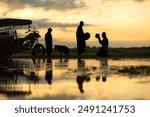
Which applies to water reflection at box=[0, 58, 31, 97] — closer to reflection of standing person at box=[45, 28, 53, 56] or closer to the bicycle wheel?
the bicycle wheel

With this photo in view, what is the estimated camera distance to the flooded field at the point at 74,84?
45.9 feet

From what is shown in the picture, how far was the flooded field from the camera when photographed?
550 inches

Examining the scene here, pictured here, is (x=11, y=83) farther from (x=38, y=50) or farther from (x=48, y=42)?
(x=48, y=42)

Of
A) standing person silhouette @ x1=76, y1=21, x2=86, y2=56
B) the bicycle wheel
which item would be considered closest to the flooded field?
the bicycle wheel

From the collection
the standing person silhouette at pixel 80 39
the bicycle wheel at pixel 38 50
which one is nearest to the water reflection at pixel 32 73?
the bicycle wheel at pixel 38 50

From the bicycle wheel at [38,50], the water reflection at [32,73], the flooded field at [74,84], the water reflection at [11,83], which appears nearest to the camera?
the flooded field at [74,84]

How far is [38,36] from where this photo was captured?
28.2 m

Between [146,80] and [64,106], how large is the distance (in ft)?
11.8

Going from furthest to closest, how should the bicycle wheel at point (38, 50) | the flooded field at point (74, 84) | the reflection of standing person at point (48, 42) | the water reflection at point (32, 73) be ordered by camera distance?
the reflection of standing person at point (48, 42) → the bicycle wheel at point (38, 50) → the water reflection at point (32, 73) → the flooded field at point (74, 84)

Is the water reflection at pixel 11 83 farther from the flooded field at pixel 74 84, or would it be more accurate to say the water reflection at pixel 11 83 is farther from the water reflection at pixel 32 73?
the water reflection at pixel 32 73

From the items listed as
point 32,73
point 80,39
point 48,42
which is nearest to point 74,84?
point 32,73

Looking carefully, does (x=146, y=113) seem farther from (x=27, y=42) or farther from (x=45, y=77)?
(x=27, y=42)

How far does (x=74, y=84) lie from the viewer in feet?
50.5

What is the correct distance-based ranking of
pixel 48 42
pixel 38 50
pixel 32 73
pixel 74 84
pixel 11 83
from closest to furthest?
pixel 74 84 → pixel 11 83 → pixel 32 73 → pixel 38 50 → pixel 48 42
